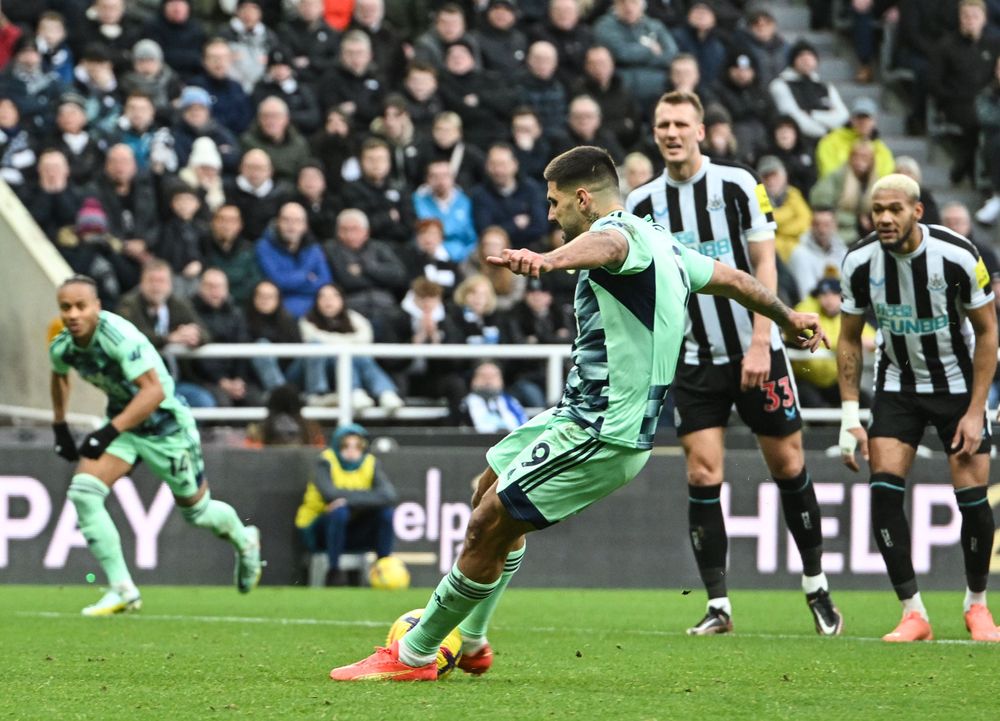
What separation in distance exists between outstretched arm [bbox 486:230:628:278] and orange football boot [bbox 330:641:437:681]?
1694mm

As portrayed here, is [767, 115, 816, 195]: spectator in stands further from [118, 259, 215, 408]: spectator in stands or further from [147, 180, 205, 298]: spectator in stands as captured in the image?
[118, 259, 215, 408]: spectator in stands

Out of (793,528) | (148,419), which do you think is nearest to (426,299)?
(148,419)

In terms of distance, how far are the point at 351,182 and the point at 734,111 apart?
14.0 ft

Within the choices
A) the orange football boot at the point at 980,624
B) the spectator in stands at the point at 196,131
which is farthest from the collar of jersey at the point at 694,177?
the spectator in stands at the point at 196,131

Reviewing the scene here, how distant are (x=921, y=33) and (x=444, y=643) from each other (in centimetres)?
1421

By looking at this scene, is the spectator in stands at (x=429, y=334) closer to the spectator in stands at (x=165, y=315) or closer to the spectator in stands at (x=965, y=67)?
the spectator in stands at (x=165, y=315)

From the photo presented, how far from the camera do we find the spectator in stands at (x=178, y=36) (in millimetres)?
17125

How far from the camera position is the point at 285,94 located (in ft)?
56.3

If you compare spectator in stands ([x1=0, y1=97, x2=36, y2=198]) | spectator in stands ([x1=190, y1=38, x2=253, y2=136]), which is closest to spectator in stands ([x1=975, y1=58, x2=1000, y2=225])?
spectator in stands ([x1=190, y1=38, x2=253, y2=136])

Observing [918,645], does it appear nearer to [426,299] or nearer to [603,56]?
[426,299]

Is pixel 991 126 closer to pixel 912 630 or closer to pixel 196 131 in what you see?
pixel 196 131

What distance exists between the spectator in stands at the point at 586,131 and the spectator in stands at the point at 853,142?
7.04ft

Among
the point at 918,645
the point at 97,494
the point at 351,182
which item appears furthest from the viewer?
the point at 351,182

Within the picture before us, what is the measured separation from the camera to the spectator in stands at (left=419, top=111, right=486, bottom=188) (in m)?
16.9
